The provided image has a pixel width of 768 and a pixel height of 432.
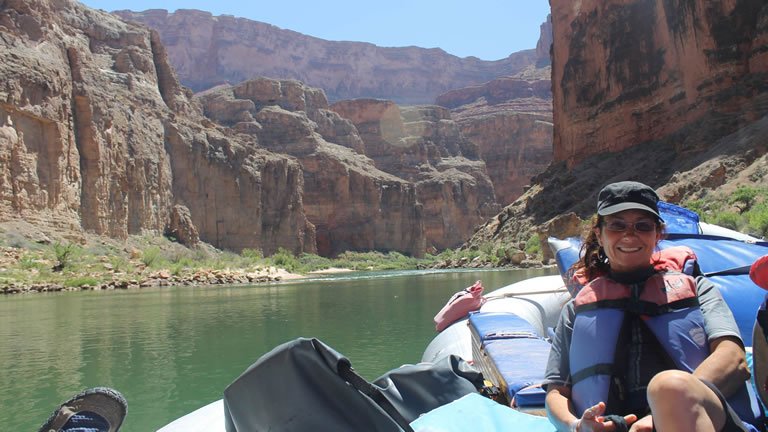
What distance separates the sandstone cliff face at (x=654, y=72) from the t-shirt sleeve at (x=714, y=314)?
34725 millimetres

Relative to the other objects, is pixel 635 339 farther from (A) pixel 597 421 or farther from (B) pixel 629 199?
(B) pixel 629 199

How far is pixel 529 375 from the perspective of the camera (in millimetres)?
3580

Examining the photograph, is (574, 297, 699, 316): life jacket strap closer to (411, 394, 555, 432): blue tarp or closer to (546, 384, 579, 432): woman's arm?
(546, 384, 579, 432): woman's arm

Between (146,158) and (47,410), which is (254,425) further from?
(146,158)

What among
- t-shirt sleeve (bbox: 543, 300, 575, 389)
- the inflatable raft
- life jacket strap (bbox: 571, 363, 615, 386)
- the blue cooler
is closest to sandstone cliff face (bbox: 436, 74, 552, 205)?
the inflatable raft

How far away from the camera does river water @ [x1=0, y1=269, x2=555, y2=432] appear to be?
250 inches

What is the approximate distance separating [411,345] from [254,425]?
606 cm

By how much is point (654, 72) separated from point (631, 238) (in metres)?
44.8

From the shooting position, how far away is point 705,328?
2281mm

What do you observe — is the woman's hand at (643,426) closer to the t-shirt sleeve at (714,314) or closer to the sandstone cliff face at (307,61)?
the t-shirt sleeve at (714,314)

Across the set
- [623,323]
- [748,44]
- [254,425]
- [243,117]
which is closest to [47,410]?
[254,425]

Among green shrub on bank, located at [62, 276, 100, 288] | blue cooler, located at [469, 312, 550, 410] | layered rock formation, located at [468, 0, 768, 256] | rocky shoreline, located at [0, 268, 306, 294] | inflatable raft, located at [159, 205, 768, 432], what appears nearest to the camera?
inflatable raft, located at [159, 205, 768, 432]

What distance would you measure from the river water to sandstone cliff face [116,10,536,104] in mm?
154949

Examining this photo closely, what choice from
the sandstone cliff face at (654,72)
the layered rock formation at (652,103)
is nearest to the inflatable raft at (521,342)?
the layered rock formation at (652,103)
